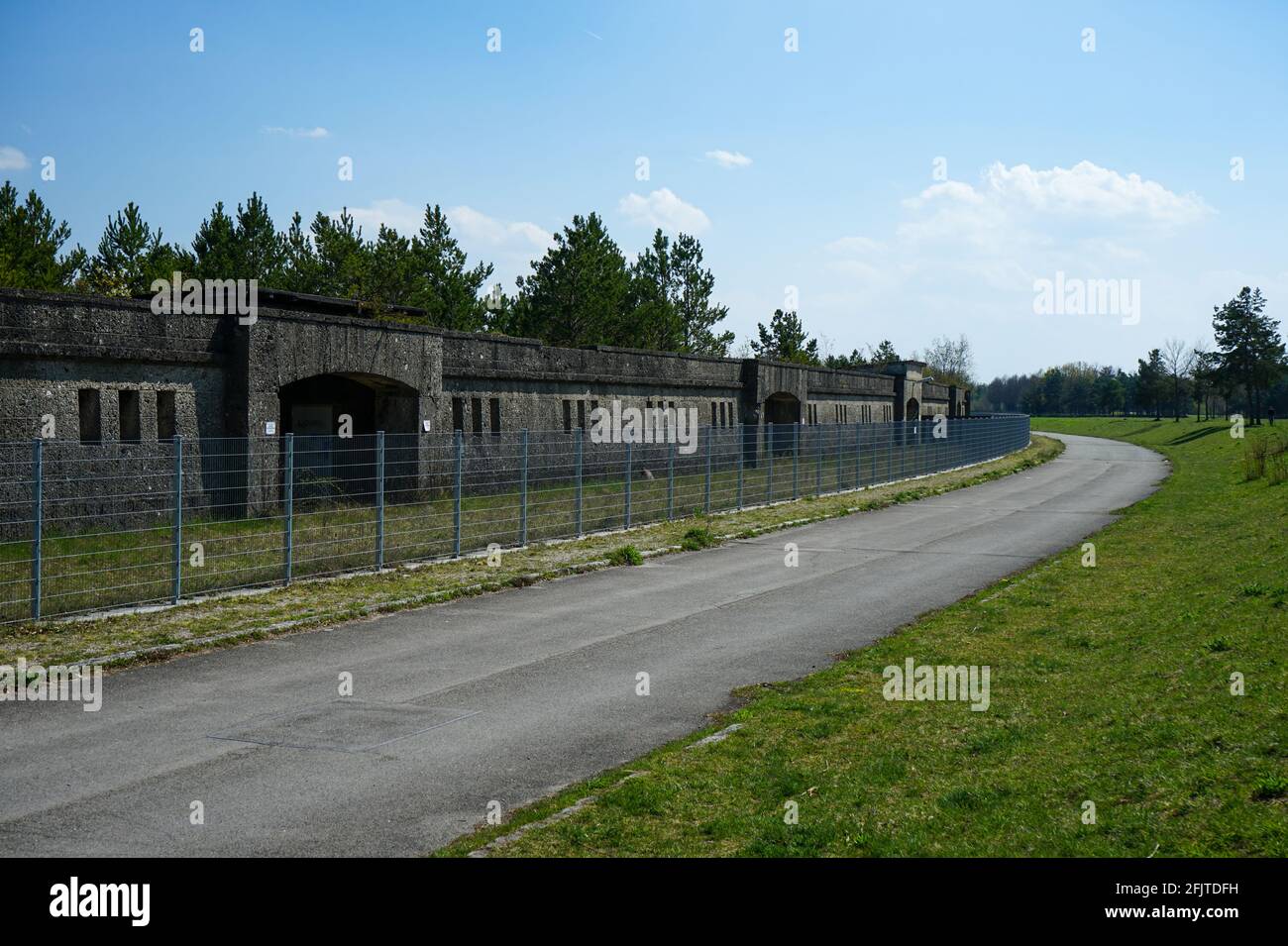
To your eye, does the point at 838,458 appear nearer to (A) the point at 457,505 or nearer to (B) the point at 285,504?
(A) the point at 457,505

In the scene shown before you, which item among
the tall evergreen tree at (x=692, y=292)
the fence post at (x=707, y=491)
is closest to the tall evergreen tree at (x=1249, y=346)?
the tall evergreen tree at (x=692, y=292)

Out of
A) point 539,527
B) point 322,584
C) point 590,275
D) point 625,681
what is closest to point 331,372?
point 539,527

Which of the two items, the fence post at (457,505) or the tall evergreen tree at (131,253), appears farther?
the tall evergreen tree at (131,253)

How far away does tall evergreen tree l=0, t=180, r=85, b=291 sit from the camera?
147 ft

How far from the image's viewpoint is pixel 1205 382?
95250 millimetres

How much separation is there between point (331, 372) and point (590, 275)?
115 ft

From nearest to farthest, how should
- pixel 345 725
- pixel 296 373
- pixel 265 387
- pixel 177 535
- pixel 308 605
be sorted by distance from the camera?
pixel 345 725 < pixel 177 535 < pixel 308 605 < pixel 265 387 < pixel 296 373

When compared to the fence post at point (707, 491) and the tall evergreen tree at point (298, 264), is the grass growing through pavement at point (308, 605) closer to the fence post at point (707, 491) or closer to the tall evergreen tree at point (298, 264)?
the fence post at point (707, 491)

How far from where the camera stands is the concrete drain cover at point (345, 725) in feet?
27.6

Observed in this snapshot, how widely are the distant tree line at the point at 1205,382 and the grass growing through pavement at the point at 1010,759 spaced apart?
8238 centimetres

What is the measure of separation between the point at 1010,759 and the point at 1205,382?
3914 inches

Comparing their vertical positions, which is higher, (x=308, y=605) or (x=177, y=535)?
(x=177, y=535)

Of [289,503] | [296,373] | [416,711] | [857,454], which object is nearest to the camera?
[416,711]

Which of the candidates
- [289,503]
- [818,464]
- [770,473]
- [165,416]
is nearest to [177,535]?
[289,503]
